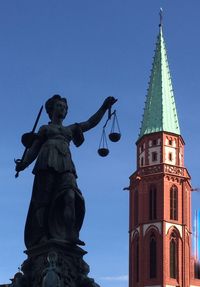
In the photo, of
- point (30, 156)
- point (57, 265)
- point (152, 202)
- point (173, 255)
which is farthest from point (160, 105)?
point (57, 265)

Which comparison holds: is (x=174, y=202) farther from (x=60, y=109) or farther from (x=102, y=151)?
(x=60, y=109)

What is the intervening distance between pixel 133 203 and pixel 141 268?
28.7 feet

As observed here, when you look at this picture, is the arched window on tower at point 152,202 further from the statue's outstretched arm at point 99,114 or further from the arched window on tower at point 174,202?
the statue's outstretched arm at point 99,114

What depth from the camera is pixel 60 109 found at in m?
10.4

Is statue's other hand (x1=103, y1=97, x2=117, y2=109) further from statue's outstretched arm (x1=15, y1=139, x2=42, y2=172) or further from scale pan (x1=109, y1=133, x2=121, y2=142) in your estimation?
statue's outstretched arm (x1=15, y1=139, x2=42, y2=172)

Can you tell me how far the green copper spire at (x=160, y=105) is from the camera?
99375 millimetres

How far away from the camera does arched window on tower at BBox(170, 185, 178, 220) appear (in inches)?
3905

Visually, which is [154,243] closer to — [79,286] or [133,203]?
[133,203]

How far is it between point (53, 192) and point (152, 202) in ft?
298

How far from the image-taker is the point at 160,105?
99.2 m

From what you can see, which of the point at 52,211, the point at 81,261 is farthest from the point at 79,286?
the point at 52,211

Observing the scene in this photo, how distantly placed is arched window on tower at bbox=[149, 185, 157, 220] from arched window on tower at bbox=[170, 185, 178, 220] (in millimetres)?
1946

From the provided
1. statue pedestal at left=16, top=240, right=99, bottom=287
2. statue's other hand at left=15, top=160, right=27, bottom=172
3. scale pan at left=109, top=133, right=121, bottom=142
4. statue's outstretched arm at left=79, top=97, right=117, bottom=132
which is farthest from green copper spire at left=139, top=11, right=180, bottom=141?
statue pedestal at left=16, top=240, right=99, bottom=287

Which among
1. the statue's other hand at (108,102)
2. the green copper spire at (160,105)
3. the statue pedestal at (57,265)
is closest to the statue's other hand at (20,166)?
the statue pedestal at (57,265)
